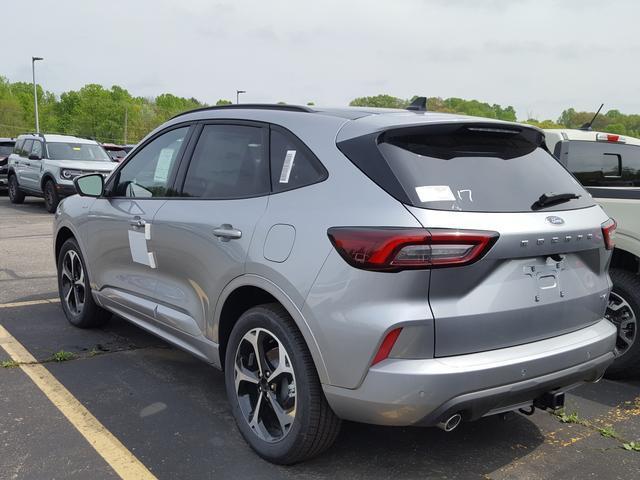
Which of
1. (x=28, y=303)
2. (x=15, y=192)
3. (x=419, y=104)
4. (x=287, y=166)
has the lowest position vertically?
(x=15, y=192)

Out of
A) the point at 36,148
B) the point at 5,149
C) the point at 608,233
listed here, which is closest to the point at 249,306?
the point at 608,233

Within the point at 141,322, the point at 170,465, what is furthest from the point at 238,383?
the point at 141,322

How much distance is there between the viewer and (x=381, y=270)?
2484 mm

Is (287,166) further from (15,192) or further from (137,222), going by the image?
(15,192)

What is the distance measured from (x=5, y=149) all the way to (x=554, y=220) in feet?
65.9

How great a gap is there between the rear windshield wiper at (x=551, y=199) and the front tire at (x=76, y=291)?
3550mm

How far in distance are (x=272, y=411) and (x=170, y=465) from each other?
555 mm

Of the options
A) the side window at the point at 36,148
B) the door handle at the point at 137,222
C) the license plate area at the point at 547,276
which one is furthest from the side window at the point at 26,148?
the license plate area at the point at 547,276

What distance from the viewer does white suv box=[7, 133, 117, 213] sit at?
14844 millimetres

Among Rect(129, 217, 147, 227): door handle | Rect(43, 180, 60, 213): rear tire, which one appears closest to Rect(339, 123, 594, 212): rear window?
Rect(129, 217, 147, 227): door handle

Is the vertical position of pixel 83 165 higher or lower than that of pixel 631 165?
lower

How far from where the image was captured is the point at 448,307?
249 cm

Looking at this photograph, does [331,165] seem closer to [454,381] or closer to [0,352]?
[454,381]

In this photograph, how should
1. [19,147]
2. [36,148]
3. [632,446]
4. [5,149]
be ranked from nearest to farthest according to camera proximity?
[632,446], [36,148], [19,147], [5,149]
